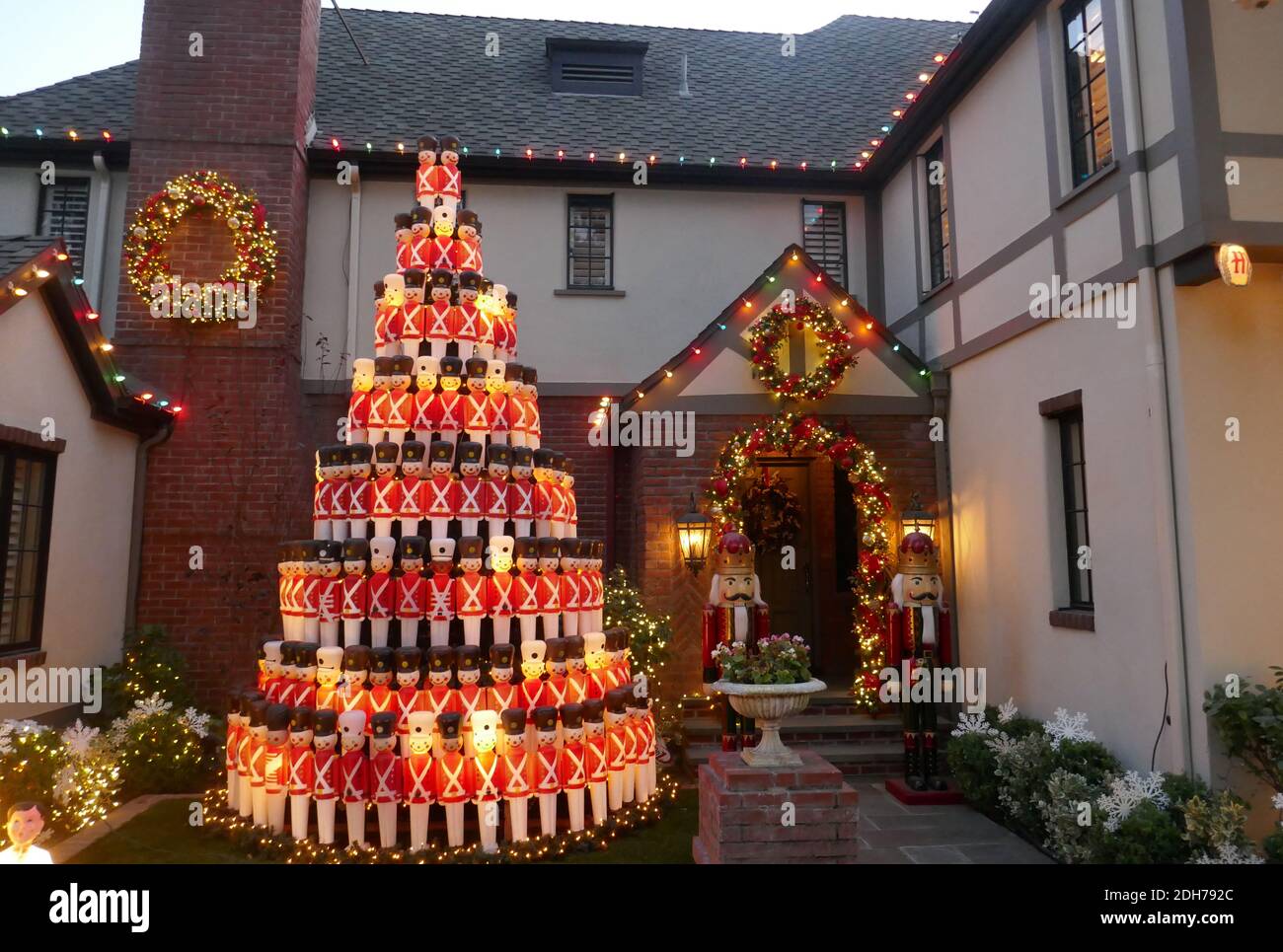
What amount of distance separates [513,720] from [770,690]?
5.90 feet

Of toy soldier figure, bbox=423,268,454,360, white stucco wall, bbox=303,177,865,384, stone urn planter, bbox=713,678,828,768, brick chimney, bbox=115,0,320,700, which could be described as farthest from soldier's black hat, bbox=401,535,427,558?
white stucco wall, bbox=303,177,865,384

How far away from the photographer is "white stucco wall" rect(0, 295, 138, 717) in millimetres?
6672

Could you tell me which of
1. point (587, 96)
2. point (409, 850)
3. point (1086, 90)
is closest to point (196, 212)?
point (587, 96)

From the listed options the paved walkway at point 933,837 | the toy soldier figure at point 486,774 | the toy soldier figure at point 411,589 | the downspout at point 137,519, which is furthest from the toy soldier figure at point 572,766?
the downspout at point 137,519

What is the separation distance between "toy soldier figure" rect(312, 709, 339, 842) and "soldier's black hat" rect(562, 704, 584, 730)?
5.21 ft

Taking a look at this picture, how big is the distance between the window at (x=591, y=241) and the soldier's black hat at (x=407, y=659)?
6075 mm

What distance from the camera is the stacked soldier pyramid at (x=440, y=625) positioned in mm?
5672

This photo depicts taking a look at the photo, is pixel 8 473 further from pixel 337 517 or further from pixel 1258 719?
pixel 1258 719

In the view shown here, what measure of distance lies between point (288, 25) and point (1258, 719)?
37.6 ft

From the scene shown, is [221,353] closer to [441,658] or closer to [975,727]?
[441,658]

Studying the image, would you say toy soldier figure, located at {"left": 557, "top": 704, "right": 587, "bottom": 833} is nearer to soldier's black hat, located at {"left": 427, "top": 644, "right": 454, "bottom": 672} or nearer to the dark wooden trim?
soldier's black hat, located at {"left": 427, "top": 644, "right": 454, "bottom": 672}

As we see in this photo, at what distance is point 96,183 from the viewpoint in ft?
32.2

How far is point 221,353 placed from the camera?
30.6 feet
